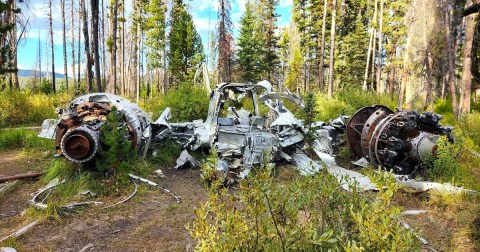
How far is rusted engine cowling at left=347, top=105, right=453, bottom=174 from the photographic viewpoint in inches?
256

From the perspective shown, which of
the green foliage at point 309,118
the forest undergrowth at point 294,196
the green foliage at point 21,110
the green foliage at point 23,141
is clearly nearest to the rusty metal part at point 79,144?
the forest undergrowth at point 294,196

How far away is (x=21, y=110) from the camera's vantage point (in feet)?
44.4

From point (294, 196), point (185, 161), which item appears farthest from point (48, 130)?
point (294, 196)

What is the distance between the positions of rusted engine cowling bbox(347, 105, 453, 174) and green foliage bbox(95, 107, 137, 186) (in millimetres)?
4829

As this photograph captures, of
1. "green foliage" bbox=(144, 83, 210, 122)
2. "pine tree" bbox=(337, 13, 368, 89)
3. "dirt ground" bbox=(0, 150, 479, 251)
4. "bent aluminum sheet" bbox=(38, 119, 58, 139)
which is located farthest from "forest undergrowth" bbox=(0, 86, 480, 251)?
"pine tree" bbox=(337, 13, 368, 89)

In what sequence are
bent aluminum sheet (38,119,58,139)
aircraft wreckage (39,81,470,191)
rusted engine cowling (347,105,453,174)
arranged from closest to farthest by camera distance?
1. aircraft wreckage (39,81,470,191)
2. rusted engine cowling (347,105,453,174)
3. bent aluminum sheet (38,119,58,139)

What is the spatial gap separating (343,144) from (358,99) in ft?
14.5

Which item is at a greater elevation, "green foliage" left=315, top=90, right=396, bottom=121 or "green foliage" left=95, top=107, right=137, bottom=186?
"green foliage" left=315, top=90, right=396, bottom=121

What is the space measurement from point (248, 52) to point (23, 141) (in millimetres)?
26443

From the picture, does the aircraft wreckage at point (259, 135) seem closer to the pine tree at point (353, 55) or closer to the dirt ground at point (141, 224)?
the dirt ground at point (141, 224)

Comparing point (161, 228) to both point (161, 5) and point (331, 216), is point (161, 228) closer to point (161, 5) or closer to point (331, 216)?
point (331, 216)

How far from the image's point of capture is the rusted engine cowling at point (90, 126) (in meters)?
5.80

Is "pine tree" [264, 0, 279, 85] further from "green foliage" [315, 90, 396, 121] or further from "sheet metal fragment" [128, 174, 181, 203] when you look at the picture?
"sheet metal fragment" [128, 174, 181, 203]

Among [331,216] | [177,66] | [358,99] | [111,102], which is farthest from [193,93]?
[177,66]
